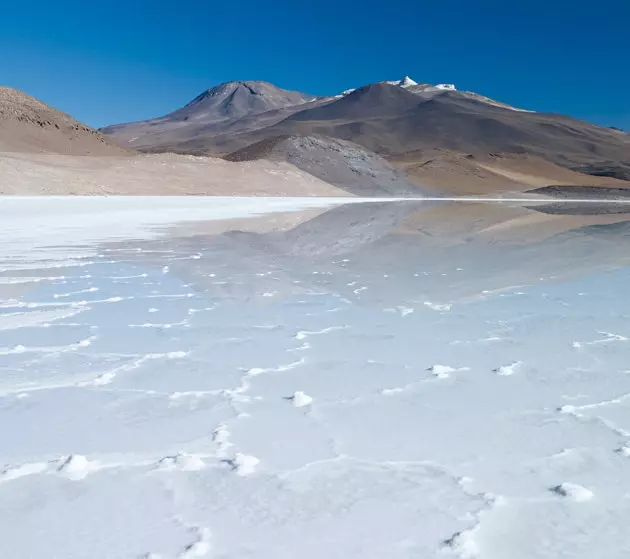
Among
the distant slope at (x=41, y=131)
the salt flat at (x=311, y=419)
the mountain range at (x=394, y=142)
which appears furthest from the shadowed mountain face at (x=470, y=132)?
the salt flat at (x=311, y=419)

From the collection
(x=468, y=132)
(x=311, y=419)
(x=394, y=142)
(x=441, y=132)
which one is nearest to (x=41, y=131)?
(x=311, y=419)

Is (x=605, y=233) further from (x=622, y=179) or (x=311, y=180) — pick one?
(x=622, y=179)

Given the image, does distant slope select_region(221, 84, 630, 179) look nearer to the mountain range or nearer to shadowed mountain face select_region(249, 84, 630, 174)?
shadowed mountain face select_region(249, 84, 630, 174)

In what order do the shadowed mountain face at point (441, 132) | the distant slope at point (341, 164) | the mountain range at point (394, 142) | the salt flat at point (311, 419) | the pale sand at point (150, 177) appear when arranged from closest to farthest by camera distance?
the salt flat at point (311, 419)
the pale sand at point (150, 177)
the distant slope at point (341, 164)
the mountain range at point (394, 142)
the shadowed mountain face at point (441, 132)

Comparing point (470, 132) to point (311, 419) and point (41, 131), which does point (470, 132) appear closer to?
point (41, 131)

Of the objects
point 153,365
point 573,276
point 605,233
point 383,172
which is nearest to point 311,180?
point 383,172

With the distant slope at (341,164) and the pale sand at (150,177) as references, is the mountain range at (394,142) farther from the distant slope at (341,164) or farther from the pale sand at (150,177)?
the pale sand at (150,177)
